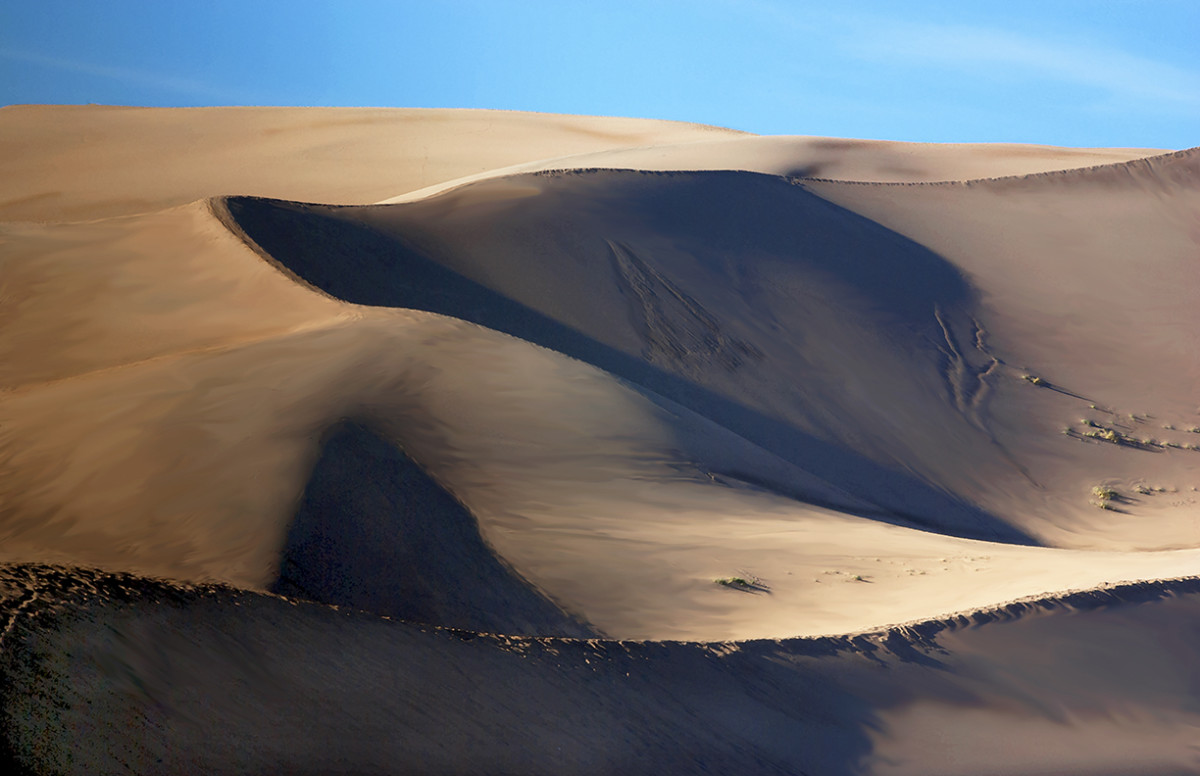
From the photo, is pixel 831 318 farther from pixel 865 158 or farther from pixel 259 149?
Result: pixel 259 149

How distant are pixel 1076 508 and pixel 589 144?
1740cm

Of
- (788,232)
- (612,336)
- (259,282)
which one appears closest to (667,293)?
(612,336)

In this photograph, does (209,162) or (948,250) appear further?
(209,162)

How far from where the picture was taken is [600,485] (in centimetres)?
777

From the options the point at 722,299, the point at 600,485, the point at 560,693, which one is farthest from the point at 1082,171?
the point at 560,693

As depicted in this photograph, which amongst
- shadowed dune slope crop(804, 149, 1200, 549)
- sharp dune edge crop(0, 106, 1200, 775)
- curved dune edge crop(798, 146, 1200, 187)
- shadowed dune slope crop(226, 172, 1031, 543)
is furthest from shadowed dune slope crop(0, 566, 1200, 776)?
curved dune edge crop(798, 146, 1200, 187)

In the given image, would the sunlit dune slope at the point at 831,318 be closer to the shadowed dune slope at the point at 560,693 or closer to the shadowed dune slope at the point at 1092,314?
the shadowed dune slope at the point at 1092,314

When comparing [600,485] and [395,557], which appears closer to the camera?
[395,557]

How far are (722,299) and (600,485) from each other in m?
6.61

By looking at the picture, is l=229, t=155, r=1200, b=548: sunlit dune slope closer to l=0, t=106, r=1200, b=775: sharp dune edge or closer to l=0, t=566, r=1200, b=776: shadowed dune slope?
l=0, t=106, r=1200, b=775: sharp dune edge

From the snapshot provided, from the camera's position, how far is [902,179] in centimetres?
2206

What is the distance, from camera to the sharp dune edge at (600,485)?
4.00 m

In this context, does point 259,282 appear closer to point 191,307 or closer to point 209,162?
point 191,307

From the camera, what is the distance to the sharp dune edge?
4004mm
